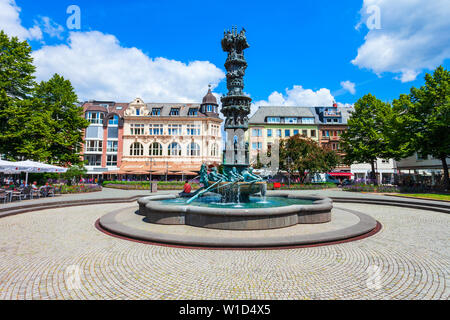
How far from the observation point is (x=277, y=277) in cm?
483

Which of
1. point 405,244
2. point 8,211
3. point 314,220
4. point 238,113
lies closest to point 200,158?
point 238,113

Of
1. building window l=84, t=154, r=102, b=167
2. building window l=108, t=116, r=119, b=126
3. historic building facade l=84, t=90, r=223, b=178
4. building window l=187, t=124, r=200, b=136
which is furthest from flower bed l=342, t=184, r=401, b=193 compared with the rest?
building window l=84, t=154, r=102, b=167

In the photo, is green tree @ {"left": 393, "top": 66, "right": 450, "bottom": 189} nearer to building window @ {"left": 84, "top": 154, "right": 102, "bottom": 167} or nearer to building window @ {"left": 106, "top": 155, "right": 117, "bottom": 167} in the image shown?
building window @ {"left": 106, "top": 155, "right": 117, "bottom": 167}

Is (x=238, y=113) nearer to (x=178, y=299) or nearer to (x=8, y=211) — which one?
(x=178, y=299)

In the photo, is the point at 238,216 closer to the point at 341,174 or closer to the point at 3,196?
the point at 3,196

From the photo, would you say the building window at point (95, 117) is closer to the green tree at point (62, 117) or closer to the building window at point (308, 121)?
the green tree at point (62, 117)

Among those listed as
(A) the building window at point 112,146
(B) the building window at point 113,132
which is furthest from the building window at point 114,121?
(A) the building window at point 112,146

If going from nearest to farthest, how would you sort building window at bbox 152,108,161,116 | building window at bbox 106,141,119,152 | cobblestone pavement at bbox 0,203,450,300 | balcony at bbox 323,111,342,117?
1. cobblestone pavement at bbox 0,203,450,300
2. building window at bbox 106,141,119,152
3. building window at bbox 152,108,161,116
4. balcony at bbox 323,111,342,117

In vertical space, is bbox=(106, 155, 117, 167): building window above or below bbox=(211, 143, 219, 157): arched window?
below

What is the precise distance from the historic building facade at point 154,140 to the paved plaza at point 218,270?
4089 centimetres

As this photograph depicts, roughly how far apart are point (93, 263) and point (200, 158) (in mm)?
42720

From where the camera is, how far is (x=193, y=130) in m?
49.3

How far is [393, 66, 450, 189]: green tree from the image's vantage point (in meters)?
26.3
